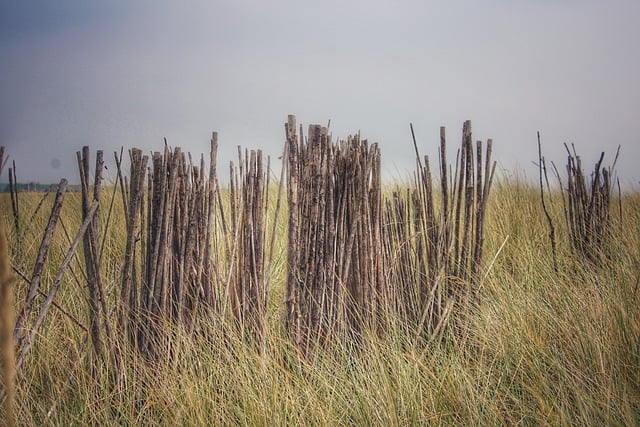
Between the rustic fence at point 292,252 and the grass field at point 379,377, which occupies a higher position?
the rustic fence at point 292,252

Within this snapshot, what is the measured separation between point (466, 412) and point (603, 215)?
2.30 meters

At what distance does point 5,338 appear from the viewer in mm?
518

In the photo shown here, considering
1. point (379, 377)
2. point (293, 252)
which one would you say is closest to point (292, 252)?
point (293, 252)

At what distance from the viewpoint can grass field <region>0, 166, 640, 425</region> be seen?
1999mm

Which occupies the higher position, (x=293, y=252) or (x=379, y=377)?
(x=293, y=252)

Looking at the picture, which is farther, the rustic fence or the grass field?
the rustic fence

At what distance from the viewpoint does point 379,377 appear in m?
2.26

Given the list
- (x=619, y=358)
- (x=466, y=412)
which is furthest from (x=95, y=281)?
(x=619, y=358)

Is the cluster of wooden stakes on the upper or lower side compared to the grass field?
upper

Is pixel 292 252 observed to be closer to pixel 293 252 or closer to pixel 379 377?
pixel 293 252

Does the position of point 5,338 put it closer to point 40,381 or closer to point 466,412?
point 466,412

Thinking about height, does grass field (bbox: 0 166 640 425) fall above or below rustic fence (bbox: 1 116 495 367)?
below

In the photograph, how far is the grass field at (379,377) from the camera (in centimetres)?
200

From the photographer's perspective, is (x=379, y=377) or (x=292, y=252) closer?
(x=379, y=377)
